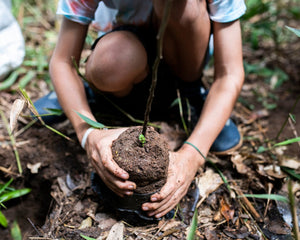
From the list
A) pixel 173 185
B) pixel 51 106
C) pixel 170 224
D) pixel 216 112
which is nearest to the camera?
pixel 173 185

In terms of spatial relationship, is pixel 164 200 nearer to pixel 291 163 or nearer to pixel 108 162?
pixel 108 162

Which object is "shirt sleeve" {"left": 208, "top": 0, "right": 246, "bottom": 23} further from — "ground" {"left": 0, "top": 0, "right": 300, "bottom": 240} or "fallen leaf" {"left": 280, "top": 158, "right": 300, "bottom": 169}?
"fallen leaf" {"left": 280, "top": 158, "right": 300, "bottom": 169}

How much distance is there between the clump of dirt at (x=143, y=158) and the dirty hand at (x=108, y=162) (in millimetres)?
25

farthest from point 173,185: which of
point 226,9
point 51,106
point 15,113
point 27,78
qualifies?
point 27,78

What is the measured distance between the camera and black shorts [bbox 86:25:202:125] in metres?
1.71

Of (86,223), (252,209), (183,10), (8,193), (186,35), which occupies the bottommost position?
(252,209)

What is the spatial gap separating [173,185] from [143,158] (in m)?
0.20

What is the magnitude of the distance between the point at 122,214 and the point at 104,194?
129 mm

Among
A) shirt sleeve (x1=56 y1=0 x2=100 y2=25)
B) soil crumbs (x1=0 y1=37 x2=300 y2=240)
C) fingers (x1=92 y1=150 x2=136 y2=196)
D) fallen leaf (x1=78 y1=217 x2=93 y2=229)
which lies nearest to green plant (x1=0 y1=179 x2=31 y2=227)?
soil crumbs (x1=0 y1=37 x2=300 y2=240)

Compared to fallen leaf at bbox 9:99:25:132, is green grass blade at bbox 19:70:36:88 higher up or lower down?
lower down

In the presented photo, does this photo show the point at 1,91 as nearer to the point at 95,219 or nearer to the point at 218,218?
the point at 95,219

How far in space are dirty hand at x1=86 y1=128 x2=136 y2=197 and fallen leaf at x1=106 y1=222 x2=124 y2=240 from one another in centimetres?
21

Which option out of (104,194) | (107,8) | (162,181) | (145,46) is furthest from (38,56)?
(162,181)

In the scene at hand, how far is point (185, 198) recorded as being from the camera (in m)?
1.43
